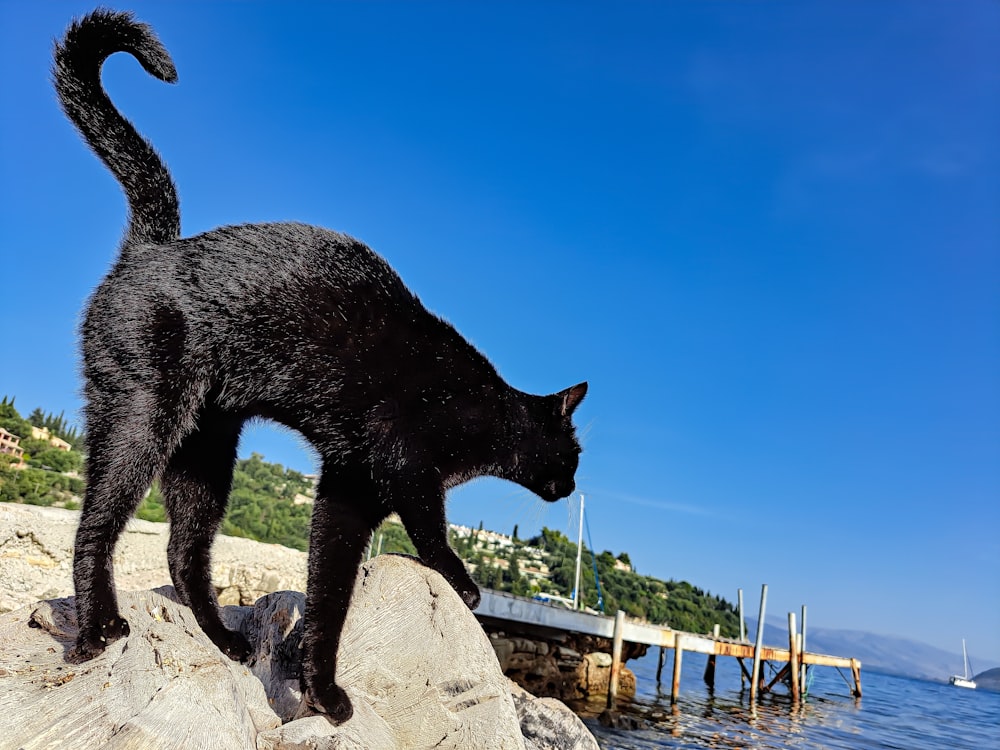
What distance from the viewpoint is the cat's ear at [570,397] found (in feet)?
22.5

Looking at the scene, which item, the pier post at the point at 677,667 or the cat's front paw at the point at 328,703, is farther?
the pier post at the point at 677,667

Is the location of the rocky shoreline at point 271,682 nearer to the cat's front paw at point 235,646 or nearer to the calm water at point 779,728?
the cat's front paw at point 235,646

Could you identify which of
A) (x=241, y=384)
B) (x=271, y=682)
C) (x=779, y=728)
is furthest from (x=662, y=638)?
(x=241, y=384)

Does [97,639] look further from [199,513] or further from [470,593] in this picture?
[470,593]

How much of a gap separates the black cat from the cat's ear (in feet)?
3.03

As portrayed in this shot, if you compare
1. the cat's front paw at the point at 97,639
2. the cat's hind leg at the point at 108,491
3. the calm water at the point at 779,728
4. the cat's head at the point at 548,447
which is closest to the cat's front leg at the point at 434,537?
the cat's head at the point at 548,447

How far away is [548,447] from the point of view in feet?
A: 22.0

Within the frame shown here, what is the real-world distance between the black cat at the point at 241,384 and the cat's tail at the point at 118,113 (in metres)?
0.01

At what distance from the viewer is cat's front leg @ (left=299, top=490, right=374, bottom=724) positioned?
5.18 meters

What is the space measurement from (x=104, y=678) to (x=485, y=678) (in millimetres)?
2680

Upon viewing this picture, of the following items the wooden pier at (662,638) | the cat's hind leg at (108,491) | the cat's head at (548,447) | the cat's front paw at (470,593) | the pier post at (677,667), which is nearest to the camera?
the cat's hind leg at (108,491)

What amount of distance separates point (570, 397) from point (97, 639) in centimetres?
→ 419

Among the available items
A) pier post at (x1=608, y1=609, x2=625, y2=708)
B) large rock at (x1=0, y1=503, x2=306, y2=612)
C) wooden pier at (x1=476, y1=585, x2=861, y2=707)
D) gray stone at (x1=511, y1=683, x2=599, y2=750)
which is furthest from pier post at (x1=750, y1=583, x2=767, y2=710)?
gray stone at (x1=511, y1=683, x2=599, y2=750)

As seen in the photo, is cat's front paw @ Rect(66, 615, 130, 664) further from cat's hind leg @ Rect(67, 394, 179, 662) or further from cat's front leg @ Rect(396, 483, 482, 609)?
cat's front leg @ Rect(396, 483, 482, 609)
